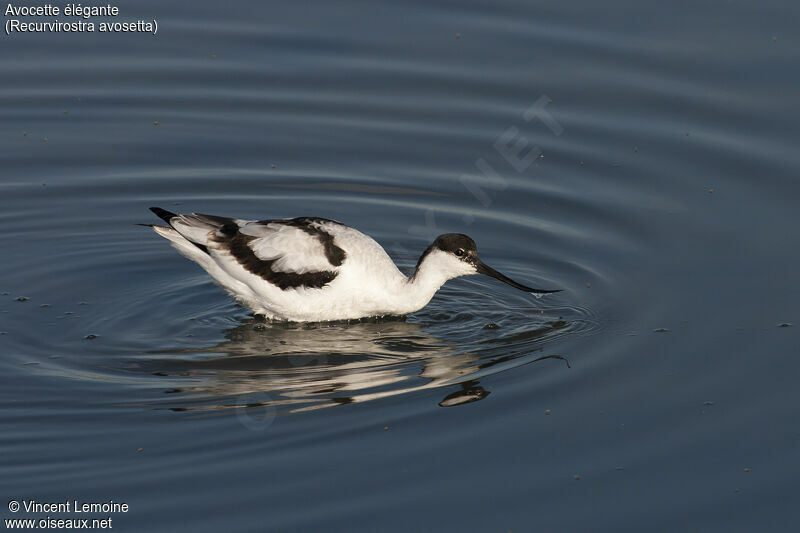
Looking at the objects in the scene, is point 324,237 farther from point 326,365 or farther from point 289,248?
point 326,365

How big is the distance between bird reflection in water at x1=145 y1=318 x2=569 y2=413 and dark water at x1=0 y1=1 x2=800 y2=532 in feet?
0.12

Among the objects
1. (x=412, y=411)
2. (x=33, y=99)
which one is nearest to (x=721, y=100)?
(x=412, y=411)

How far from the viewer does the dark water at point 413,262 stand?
8.39 meters

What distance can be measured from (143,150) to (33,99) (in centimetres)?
191

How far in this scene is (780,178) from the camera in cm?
1312

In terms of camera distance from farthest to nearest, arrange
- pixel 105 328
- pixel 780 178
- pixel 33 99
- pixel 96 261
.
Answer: pixel 33 99, pixel 780 178, pixel 96 261, pixel 105 328

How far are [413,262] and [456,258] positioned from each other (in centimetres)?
133

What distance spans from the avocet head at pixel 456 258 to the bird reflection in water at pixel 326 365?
22.9 inches

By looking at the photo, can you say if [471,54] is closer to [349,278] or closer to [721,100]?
[721,100]

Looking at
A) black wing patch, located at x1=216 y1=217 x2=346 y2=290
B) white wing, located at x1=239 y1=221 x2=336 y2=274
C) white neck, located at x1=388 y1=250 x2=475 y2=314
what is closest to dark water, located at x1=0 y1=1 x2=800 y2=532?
white neck, located at x1=388 y1=250 x2=475 y2=314

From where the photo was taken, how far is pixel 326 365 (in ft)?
33.7

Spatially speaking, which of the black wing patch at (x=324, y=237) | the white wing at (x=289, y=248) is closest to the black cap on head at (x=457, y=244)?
the black wing patch at (x=324, y=237)

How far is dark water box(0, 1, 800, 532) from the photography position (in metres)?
8.39

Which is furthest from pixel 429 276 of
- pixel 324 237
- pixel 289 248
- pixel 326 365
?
pixel 326 365
